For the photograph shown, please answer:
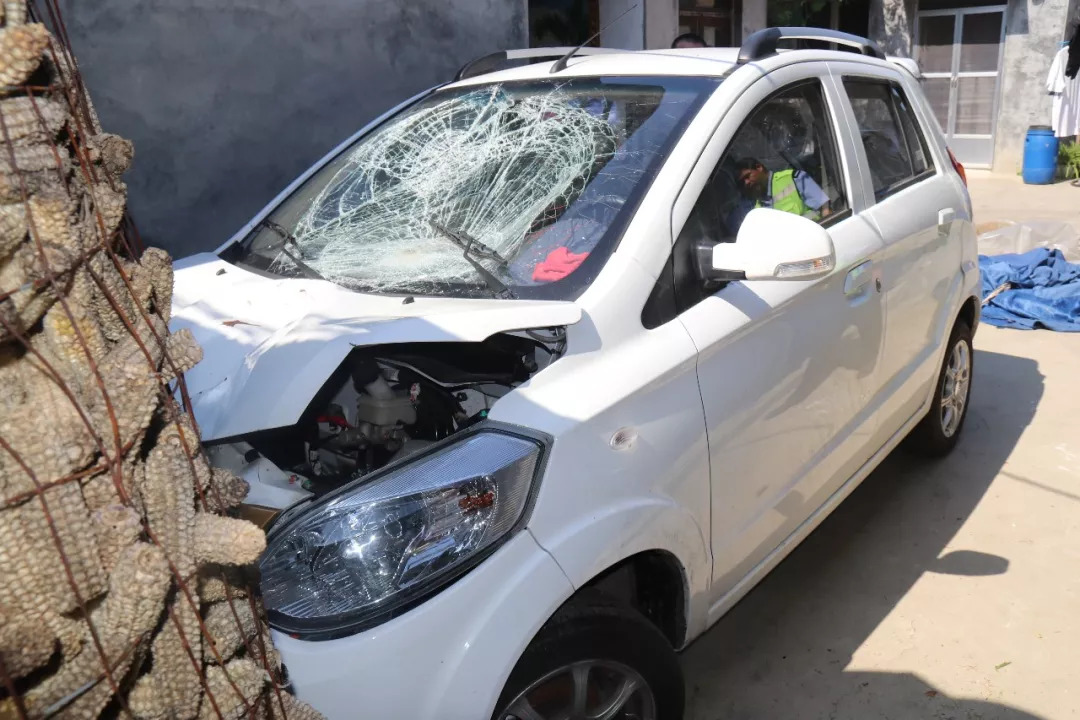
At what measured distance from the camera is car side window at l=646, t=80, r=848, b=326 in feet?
7.77

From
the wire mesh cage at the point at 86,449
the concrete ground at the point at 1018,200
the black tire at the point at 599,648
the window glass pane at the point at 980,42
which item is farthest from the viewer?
the window glass pane at the point at 980,42

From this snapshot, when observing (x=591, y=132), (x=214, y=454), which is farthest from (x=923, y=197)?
(x=214, y=454)

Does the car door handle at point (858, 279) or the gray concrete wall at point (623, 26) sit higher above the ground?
the gray concrete wall at point (623, 26)

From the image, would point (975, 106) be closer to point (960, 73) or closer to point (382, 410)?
point (960, 73)

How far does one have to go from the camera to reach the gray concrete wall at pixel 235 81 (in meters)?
5.63

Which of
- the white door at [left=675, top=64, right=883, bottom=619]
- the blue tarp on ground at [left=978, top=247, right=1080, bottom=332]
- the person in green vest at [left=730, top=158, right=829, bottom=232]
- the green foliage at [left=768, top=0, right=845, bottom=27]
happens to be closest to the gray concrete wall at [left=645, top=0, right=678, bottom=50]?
the green foliage at [left=768, top=0, right=845, bottom=27]

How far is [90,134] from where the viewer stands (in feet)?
4.60

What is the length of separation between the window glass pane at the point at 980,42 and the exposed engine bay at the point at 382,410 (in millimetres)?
13651

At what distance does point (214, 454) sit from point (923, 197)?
286cm

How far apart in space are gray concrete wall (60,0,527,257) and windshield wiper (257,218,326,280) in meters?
3.10

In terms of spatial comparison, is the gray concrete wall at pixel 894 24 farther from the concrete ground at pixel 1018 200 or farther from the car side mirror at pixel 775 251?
the car side mirror at pixel 775 251

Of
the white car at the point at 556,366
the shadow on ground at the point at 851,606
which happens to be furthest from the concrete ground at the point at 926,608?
the white car at the point at 556,366

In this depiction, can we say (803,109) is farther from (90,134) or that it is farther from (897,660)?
(90,134)

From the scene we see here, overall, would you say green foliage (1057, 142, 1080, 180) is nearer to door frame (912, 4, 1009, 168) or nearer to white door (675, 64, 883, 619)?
door frame (912, 4, 1009, 168)
